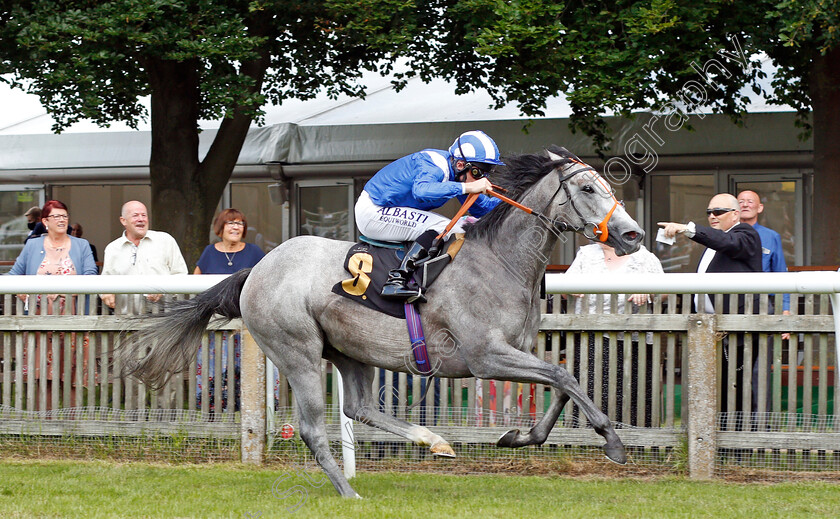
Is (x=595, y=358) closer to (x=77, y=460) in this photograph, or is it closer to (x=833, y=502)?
(x=833, y=502)

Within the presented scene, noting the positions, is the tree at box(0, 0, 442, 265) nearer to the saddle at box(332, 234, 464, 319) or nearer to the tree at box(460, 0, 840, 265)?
the tree at box(460, 0, 840, 265)

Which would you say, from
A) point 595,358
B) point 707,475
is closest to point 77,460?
point 595,358

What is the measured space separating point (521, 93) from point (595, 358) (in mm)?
4868

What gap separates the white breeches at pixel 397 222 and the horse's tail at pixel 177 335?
773 mm

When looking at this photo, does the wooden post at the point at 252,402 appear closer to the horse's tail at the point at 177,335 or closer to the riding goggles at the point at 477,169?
the horse's tail at the point at 177,335

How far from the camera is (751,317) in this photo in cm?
536

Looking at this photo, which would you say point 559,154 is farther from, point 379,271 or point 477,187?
point 379,271

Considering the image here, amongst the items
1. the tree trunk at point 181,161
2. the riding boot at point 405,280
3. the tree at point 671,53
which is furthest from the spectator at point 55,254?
the tree at point 671,53

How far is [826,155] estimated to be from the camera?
403 inches

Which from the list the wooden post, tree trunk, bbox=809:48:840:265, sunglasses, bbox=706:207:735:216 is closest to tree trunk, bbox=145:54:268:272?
the wooden post

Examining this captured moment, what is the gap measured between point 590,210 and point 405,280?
904 mm

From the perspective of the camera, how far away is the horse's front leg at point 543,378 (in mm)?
4320

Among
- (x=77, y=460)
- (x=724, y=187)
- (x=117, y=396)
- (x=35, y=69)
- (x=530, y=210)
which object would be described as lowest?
(x=77, y=460)

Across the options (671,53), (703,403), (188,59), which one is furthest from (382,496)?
(188,59)
